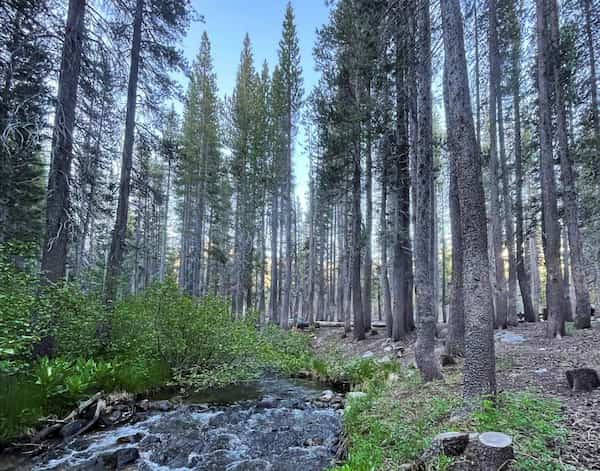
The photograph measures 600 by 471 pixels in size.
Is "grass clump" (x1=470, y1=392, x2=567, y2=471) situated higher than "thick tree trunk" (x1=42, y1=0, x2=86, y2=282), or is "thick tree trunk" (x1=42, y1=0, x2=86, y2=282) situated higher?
"thick tree trunk" (x1=42, y1=0, x2=86, y2=282)

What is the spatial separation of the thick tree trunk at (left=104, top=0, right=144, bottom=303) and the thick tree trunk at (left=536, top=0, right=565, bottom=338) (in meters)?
9.99

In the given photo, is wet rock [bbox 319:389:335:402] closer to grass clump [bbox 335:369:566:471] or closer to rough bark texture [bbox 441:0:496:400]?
grass clump [bbox 335:369:566:471]

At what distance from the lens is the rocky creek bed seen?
14.4ft

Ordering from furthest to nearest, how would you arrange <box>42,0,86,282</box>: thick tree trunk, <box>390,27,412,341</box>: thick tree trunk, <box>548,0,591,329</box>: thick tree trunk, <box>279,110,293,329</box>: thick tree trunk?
<box>279,110,293,329</box>: thick tree trunk → <box>390,27,412,341</box>: thick tree trunk → <box>548,0,591,329</box>: thick tree trunk → <box>42,0,86,282</box>: thick tree trunk

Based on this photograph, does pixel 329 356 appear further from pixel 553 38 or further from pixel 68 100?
pixel 553 38

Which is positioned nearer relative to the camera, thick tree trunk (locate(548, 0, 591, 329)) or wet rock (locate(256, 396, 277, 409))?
wet rock (locate(256, 396, 277, 409))

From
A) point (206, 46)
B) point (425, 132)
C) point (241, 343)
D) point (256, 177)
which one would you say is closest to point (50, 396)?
point (241, 343)

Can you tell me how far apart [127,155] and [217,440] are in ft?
24.5

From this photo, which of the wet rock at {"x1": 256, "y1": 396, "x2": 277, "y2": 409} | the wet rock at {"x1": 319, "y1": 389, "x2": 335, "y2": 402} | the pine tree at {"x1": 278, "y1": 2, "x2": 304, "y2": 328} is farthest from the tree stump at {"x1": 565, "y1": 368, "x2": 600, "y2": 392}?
the pine tree at {"x1": 278, "y1": 2, "x2": 304, "y2": 328}

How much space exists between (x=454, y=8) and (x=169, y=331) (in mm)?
8056

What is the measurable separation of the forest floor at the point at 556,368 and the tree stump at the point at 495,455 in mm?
464

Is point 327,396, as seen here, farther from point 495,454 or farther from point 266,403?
point 495,454

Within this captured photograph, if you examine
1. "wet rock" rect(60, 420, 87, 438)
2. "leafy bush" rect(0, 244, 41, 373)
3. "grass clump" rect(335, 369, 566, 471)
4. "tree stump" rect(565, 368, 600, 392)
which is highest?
"leafy bush" rect(0, 244, 41, 373)

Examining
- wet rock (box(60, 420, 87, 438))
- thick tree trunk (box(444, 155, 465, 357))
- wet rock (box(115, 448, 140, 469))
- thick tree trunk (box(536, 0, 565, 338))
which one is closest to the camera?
wet rock (box(115, 448, 140, 469))
